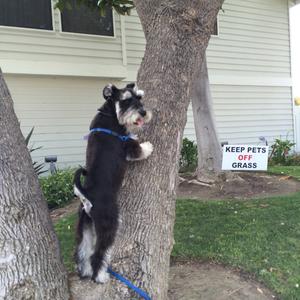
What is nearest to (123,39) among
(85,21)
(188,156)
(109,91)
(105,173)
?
(85,21)

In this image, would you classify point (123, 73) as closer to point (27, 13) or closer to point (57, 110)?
point (57, 110)

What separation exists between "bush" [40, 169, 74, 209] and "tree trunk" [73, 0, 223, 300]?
165 inches

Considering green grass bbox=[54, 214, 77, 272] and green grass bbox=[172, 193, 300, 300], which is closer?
green grass bbox=[172, 193, 300, 300]

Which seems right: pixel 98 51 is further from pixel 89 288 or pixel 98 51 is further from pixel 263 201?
pixel 89 288


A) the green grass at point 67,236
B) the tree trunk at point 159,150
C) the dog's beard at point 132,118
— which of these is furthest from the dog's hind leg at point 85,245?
the green grass at point 67,236

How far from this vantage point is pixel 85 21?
10.1 meters

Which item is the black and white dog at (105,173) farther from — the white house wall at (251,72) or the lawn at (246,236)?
the white house wall at (251,72)

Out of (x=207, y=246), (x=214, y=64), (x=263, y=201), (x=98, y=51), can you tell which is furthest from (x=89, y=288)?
(x=214, y=64)

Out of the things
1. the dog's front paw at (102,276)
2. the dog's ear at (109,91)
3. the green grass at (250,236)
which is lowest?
the green grass at (250,236)

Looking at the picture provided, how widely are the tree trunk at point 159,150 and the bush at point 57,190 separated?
4.19 m

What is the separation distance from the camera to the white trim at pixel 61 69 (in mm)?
8922

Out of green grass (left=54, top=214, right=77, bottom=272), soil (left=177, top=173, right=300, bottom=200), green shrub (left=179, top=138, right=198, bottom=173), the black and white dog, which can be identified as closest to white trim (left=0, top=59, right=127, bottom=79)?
green shrub (left=179, top=138, right=198, bottom=173)

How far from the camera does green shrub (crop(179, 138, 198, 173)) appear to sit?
10008mm

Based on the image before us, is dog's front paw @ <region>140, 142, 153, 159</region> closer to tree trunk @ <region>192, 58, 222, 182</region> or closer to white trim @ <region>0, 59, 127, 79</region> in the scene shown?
tree trunk @ <region>192, 58, 222, 182</region>
